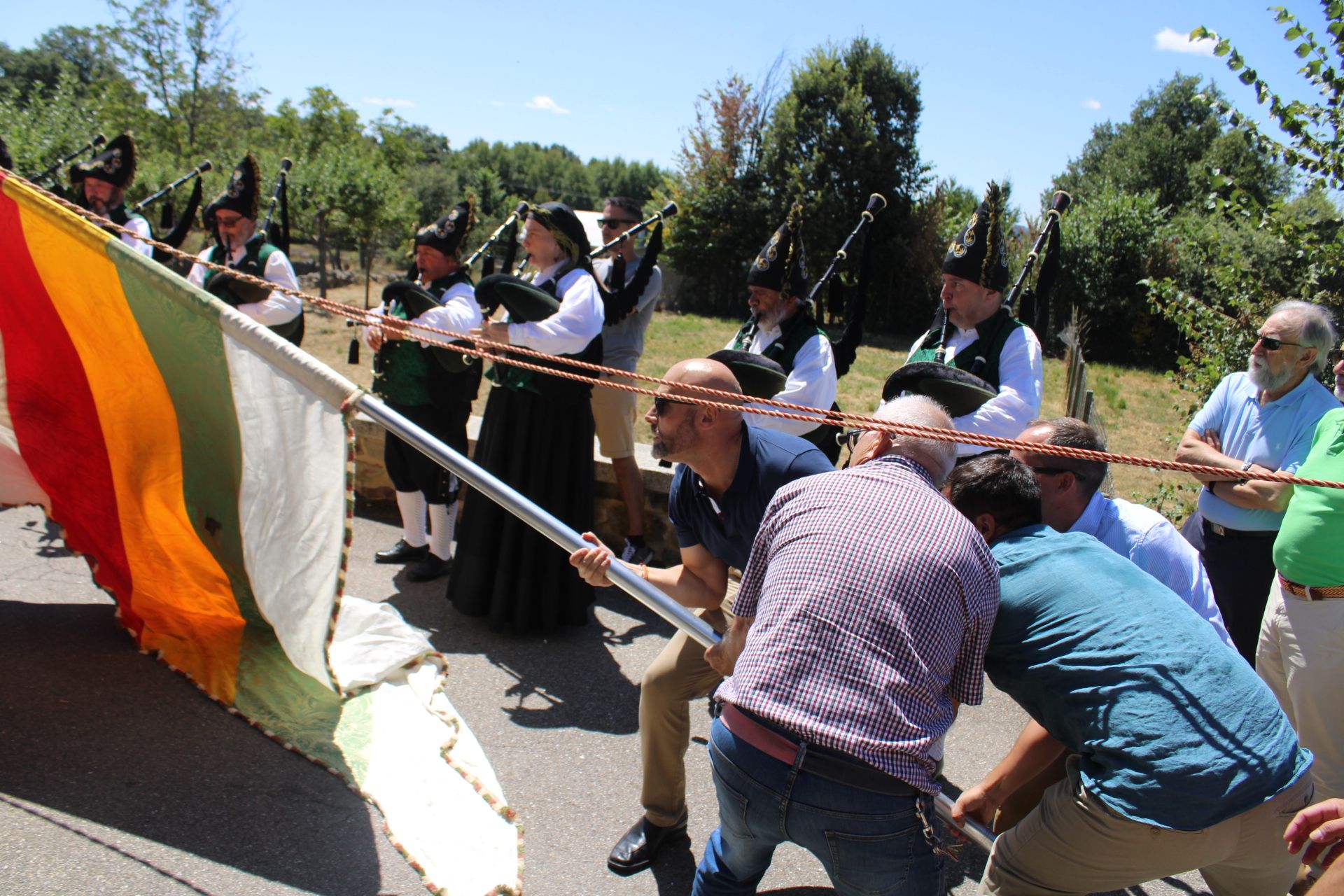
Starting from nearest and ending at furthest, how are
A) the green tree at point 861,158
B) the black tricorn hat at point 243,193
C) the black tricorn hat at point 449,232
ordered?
the black tricorn hat at point 449,232 < the black tricorn hat at point 243,193 < the green tree at point 861,158

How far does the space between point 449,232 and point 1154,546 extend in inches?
142

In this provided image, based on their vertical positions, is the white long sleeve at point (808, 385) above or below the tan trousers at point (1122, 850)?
above

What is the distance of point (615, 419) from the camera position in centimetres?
509

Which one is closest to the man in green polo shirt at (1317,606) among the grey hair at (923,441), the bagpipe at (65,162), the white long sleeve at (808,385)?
the grey hair at (923,441)

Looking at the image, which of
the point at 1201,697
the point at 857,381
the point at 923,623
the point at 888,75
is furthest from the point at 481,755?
the point at 888,75

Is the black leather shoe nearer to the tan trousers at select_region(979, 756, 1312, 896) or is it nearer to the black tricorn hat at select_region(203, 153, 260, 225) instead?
the tan trousers at select_region(979, 756, 1312, 896)

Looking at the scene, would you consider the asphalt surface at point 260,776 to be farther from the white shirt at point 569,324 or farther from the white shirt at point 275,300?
the white shirt at point 275,300

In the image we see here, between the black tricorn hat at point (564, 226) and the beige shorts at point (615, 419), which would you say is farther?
the beige shorts at point (615, 419)

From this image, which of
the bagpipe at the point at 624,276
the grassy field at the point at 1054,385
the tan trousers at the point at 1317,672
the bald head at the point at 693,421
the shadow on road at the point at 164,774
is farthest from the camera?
the grassy field at the point at 1054,385

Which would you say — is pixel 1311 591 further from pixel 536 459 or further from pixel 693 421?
pixel 536 459

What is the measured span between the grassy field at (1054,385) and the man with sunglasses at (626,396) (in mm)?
1365

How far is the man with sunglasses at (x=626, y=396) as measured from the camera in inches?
201

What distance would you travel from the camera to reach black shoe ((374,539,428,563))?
5.16 meters

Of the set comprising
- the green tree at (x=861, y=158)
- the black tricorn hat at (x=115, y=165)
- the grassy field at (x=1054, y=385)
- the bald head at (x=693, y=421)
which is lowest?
the grassy field at (x=1054, y=385)
